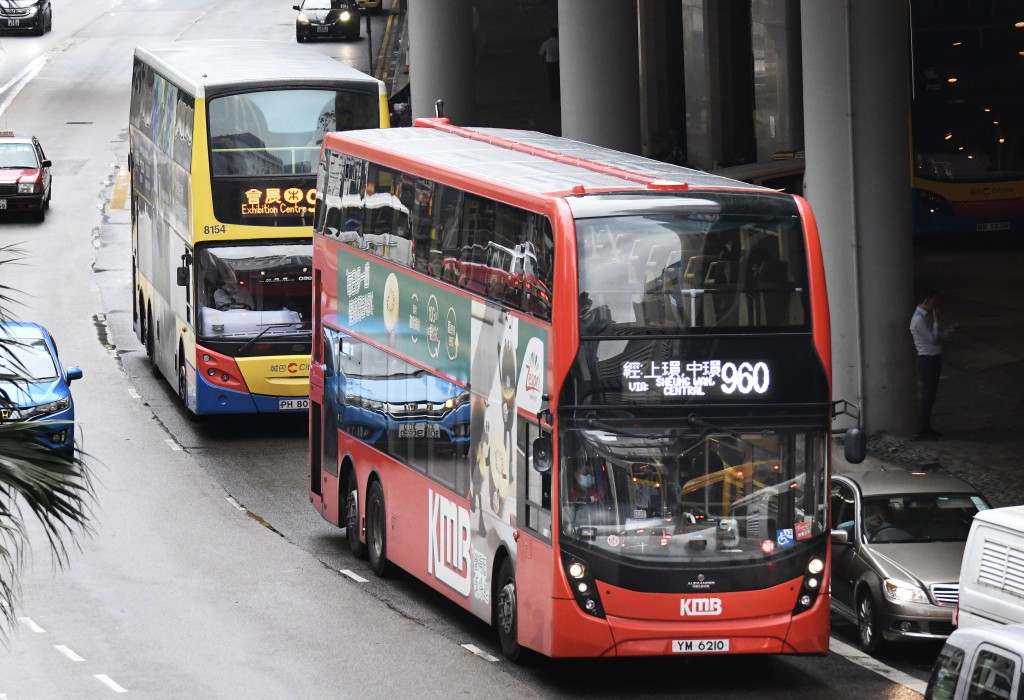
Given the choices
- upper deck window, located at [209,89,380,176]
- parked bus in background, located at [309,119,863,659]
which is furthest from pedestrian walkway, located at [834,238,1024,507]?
upper deck window, located at [209,89,380,176]

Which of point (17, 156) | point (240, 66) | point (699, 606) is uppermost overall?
point (240, 66)

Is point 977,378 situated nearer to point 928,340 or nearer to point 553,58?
point 928,340

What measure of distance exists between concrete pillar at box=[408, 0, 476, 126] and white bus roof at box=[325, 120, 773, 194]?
17.2 meters

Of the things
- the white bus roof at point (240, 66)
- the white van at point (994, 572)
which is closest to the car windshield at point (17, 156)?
the white bus roof at point (240, 66)

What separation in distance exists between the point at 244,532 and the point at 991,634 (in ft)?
40.0

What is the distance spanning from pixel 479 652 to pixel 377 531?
331cm

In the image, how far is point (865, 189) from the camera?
24.0 m

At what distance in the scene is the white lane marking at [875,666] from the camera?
15062 mm

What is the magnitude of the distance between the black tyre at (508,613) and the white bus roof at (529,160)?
3163mm

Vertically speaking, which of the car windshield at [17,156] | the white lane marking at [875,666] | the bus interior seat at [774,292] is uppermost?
the car windshield at [17,156]

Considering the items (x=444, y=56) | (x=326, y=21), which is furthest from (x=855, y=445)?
(x=326, y=21)

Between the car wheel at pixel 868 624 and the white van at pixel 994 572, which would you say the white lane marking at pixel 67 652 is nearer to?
the car wheel at pixel 868 624

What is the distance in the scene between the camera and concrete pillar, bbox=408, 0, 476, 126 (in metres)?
38.2

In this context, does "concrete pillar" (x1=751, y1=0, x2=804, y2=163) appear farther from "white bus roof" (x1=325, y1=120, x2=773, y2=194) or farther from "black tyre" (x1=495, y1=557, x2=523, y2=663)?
"black tyre" (x1=495, y1=557, x2=523, y2=663)
